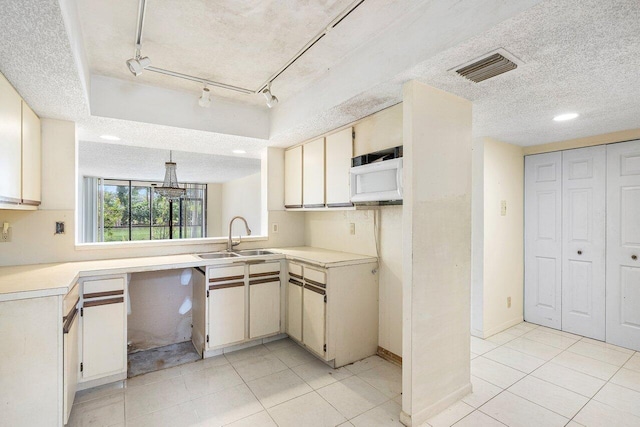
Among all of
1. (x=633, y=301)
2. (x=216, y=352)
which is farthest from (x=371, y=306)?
(x=633, y=301)

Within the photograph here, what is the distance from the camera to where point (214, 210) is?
1023 centimetres

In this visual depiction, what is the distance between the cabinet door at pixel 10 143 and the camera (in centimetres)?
179

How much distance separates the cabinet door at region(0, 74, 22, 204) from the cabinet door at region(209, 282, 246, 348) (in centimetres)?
154

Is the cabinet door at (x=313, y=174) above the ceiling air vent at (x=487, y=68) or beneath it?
beneath

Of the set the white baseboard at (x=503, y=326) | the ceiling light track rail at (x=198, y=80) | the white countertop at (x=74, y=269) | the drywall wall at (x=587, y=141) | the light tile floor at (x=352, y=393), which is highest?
the ceiling light track rail at (x=198, y=80)

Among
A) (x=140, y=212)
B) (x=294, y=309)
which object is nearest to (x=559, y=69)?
(x=294, y=309)

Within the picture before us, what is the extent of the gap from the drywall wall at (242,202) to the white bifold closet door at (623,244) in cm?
600

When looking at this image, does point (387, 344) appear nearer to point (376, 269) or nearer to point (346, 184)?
point (376, 269)

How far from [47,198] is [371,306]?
3033 millimetres

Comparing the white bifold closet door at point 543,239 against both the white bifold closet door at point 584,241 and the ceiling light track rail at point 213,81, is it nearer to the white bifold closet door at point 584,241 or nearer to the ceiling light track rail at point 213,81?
the white bifold closet door at point 584,241

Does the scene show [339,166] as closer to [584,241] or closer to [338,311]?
[338,311]

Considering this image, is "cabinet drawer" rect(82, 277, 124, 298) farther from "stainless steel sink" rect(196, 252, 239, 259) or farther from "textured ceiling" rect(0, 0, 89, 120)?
"textured ceiling" rect(0, 0, 89, 120)

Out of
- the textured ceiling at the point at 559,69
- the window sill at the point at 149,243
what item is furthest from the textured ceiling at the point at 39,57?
the textured ceiling at the point at 559,69

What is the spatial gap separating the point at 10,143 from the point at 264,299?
2238 millimetres
